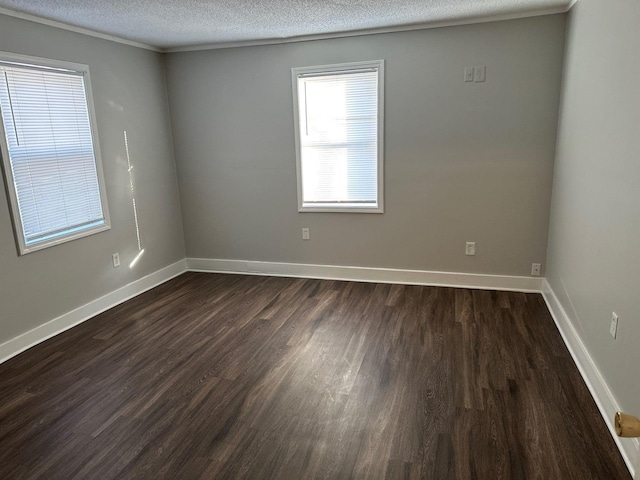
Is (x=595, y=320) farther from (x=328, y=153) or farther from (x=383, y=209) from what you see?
(x=328, y=153)

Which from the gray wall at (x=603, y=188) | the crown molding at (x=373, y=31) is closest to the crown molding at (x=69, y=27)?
the crown molding at (x=373, y=31)

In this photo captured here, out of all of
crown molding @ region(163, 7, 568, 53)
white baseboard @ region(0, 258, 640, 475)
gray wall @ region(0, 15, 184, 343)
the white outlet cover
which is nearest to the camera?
white baseboard @ region(0, 258, 640, 475)

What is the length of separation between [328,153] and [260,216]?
1.01 m

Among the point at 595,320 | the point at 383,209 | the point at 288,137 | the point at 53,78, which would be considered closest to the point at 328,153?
the point at 288,137

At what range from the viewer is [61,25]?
3342mm

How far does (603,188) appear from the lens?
2389mm

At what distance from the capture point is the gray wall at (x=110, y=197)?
310 centimetres

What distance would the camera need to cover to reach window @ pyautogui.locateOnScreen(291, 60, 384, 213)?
4.10 meters

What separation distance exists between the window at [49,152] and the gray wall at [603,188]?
3.73m

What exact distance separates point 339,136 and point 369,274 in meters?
1.42

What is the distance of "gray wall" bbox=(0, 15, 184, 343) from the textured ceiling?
0.22 m

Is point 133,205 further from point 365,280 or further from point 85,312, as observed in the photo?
point 365,280

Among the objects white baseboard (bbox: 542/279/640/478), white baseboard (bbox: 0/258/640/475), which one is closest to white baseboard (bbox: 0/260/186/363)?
white baseboard (bbox: 0/258/640/475)

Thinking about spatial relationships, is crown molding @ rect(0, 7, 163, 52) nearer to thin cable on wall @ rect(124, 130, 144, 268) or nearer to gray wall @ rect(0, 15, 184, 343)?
gray wall @ rect(0, 15, 184, 343)
